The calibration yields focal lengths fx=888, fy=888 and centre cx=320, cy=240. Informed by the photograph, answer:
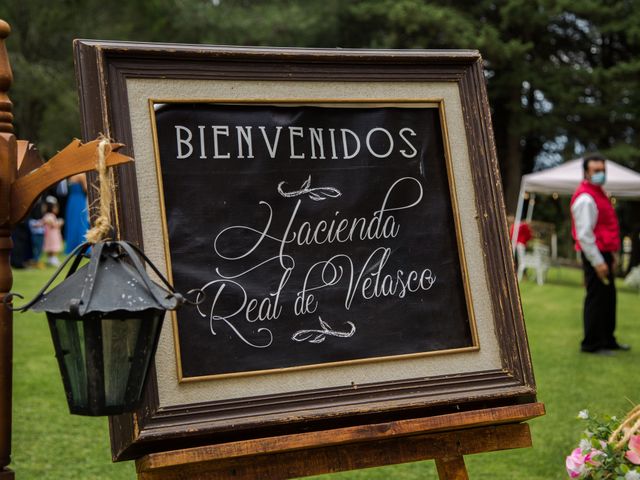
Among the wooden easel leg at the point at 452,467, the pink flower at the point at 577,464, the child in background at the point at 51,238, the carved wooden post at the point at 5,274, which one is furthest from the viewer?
the child in background at the point at 51,238

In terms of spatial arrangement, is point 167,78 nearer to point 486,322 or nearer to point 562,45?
point 486,322

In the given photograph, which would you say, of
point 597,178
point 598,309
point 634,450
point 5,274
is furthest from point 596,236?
point 5,274

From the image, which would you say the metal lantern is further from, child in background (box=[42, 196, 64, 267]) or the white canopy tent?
the white canopy tent

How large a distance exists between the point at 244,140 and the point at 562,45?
25.4 metres

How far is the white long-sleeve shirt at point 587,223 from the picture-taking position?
704cm

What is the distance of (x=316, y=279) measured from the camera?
2336mm

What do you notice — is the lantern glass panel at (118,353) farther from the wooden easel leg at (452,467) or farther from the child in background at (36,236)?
the child in background at (36,236)

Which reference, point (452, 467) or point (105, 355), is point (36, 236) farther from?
point (105, 355)

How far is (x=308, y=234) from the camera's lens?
2340 mm

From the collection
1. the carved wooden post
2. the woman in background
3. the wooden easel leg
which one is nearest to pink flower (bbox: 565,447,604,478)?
the wooden easel leg

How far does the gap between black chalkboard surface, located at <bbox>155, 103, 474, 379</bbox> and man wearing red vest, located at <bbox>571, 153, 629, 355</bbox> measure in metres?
4.89

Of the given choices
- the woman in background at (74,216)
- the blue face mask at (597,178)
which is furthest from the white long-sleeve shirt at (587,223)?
the woman in background at (74,216)

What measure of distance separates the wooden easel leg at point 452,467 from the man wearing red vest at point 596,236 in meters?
4.95

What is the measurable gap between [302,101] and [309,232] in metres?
0.35
